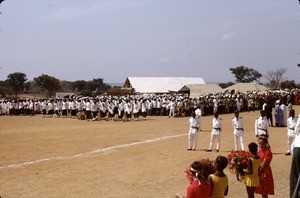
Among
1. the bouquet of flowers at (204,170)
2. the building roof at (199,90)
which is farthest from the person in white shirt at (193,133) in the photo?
the building roof at (199,90)

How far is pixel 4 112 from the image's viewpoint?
41.2 meters

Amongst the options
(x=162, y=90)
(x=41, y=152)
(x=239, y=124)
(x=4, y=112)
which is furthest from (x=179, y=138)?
(x=162, y=90)

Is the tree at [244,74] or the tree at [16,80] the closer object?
the tree at [16,80]

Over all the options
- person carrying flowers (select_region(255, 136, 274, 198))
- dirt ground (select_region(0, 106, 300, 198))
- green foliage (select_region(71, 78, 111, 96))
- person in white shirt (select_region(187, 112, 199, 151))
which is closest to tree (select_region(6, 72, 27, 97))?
green foliage (select_region(71, 78, 111, 96))

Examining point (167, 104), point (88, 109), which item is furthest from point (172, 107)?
point (88, 109)

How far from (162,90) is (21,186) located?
5264 centimetres

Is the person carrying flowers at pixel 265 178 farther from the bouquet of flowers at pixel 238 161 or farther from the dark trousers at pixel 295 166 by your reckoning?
the dark trousers at pixel 295 166

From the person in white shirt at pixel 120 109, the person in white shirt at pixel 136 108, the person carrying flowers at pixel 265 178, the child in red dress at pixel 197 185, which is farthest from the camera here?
the person in white shirt at pixel 120 109

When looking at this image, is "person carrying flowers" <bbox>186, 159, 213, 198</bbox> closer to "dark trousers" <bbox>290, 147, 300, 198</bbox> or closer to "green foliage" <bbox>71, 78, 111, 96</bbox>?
"dark trousers" <bbox>290, 147, 300, 198</bbox>

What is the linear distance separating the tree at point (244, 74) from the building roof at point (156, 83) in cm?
2779

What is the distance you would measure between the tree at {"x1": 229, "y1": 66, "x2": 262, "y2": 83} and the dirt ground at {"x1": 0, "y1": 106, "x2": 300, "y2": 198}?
233 feet

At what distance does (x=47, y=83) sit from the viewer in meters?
69.9

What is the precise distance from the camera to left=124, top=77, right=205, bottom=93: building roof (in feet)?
202

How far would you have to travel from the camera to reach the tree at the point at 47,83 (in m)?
68.9
